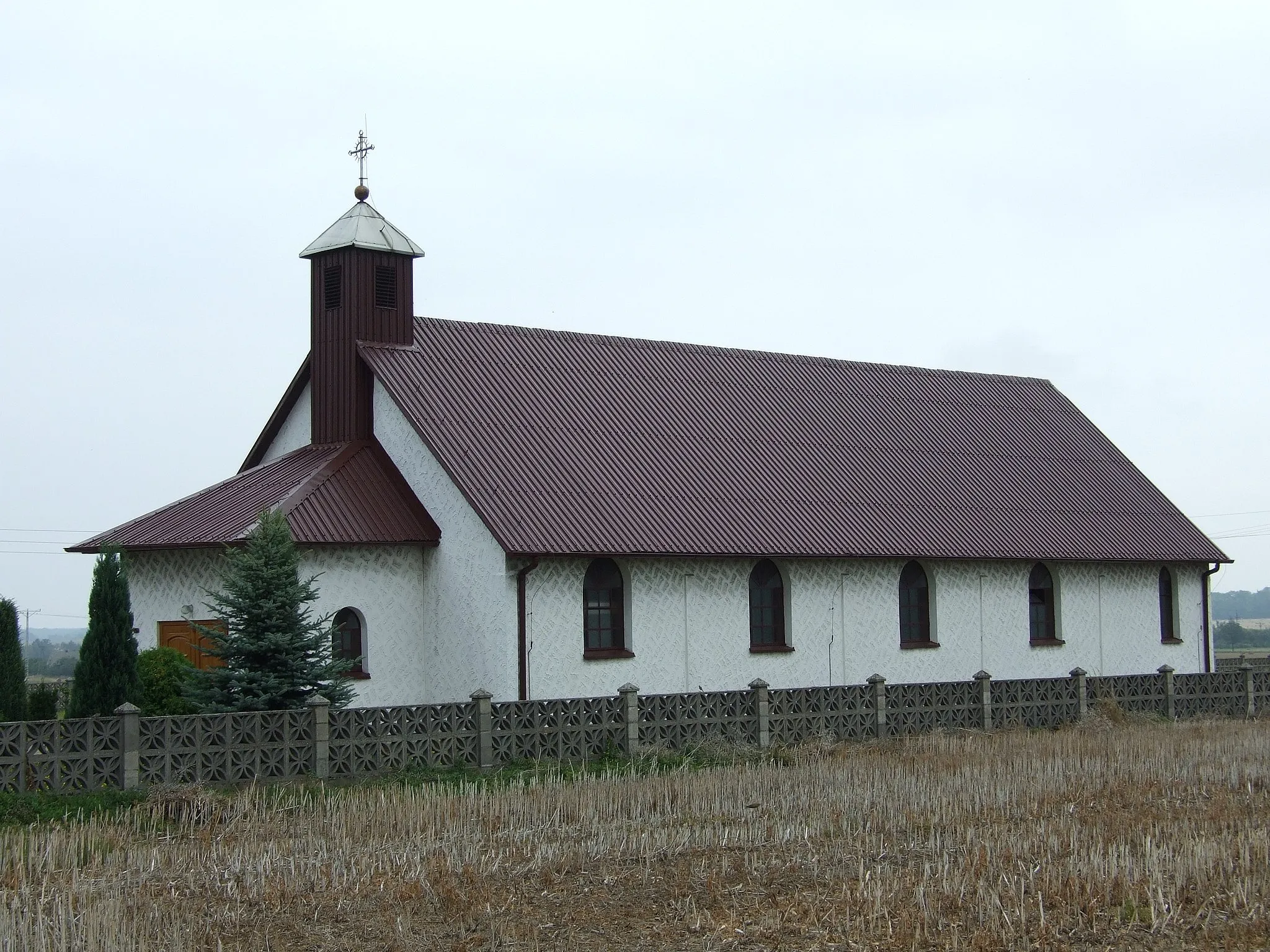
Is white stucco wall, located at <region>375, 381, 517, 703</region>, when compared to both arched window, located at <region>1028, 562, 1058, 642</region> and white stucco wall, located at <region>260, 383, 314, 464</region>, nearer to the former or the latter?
white stucco wall, located at <region>260, 383, 314, 464</region>

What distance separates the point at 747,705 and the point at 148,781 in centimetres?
1041

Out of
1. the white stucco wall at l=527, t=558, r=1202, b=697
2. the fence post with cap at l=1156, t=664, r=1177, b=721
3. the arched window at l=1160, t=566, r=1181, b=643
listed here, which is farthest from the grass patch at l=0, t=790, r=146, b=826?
the arched window at l=1160, t=566, r=1181, b=643

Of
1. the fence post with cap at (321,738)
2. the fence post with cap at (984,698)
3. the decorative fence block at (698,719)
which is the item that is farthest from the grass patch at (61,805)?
the fence post with cap at (984,698)

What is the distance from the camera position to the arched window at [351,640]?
26.3m

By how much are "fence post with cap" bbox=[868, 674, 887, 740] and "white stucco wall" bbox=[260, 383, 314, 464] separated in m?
12.1

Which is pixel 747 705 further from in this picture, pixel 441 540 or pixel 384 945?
pixel 384 945

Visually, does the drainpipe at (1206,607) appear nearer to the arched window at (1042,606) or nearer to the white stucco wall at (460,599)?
the arched window at (1042,606)

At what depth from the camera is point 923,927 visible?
11773 millimetres

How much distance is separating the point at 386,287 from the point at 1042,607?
1649cm

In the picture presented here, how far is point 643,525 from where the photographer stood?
92.2ft

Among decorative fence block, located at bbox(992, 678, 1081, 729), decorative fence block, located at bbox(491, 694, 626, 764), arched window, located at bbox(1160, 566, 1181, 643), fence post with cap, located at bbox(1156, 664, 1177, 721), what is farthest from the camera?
arched window, located at bbox(1160, 566, 1181, 643)

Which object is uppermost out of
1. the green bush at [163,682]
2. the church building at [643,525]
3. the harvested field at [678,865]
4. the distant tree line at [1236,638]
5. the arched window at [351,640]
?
the church building at [643,525]

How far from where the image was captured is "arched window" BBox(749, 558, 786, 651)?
30.0 metres

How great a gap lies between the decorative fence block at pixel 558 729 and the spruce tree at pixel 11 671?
780cm
